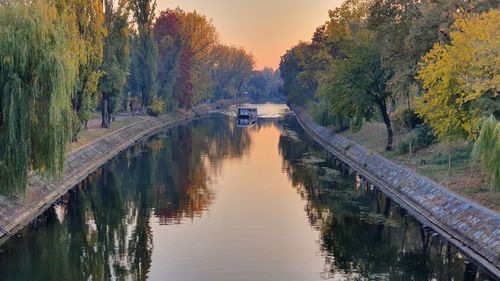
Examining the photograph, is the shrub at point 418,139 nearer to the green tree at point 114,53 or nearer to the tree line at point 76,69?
the tree line at point 76,69

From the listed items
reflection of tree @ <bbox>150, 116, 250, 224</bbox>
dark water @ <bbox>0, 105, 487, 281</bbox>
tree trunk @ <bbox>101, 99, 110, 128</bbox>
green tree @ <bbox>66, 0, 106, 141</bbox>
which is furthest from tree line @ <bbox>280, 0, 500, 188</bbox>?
tree trunk @ <bbox>101, 99, 110, 128</bbox>

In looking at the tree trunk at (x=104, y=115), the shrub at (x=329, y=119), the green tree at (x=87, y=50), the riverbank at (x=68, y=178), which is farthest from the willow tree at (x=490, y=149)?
the tree trunk at (x=104, y=115)

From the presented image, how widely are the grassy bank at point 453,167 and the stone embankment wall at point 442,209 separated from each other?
638mm

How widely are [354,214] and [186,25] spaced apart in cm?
7843

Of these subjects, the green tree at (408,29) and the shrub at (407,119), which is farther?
the shrub at (407,119)

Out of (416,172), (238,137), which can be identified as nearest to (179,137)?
(238,137)

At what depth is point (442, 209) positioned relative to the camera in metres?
30.2

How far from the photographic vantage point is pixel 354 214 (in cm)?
3381

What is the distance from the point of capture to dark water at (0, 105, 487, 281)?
23422 mm

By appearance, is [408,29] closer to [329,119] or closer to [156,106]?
[329,119]

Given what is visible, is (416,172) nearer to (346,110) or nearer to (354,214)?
(354,214)

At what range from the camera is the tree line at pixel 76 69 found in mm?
24672

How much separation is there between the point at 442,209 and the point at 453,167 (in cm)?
683

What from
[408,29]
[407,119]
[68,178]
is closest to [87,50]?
[68,178]
